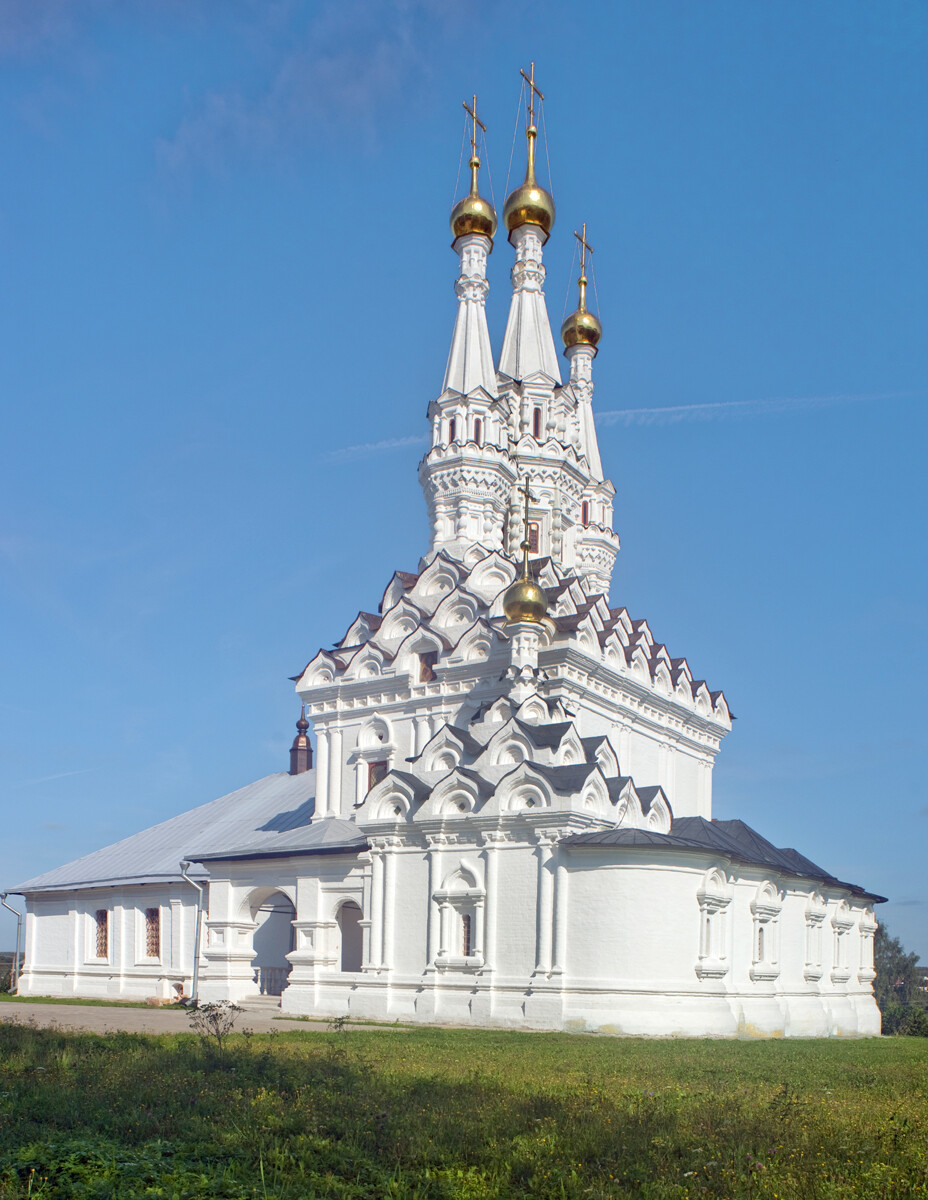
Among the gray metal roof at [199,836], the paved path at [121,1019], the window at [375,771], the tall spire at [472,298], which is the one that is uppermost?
the tall spire at [472,298]

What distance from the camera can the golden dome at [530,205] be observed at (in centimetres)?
3247

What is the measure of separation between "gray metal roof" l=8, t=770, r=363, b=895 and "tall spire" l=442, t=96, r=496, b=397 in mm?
11659

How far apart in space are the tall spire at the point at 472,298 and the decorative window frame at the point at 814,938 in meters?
15.0

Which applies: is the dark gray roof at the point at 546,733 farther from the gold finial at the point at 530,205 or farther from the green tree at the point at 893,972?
the green tree at the point at 893,972

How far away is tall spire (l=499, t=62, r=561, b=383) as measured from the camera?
1286 inches

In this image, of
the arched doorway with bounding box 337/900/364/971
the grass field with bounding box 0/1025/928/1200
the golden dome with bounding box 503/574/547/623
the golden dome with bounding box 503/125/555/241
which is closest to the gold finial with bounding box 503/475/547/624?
the golden dome with bounding box 503/574/547/623

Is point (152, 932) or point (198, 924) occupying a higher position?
point (198, 924)

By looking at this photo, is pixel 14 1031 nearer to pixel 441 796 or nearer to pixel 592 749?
pixel 441 796

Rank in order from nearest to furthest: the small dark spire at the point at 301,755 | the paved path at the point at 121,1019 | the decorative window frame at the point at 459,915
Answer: the paved path at the point at 121,1019
the decorative window frame at the point at 459,915
the small dark spire at the point at 301,755

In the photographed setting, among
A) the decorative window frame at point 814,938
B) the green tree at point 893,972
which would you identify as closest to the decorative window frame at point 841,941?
the decorative window frame at point 814,938

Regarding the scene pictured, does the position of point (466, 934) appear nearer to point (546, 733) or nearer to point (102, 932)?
point (546, 733)

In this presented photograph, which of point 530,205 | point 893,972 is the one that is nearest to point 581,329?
point 530,205

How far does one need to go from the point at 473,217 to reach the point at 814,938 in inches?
788

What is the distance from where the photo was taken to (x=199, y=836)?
3016 centimetres
